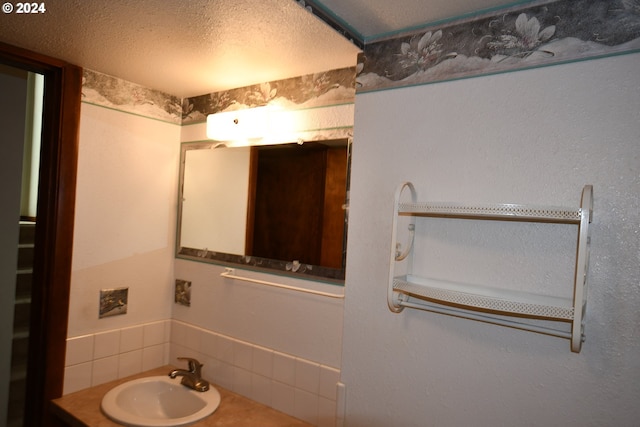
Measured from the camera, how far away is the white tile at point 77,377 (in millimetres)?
1604

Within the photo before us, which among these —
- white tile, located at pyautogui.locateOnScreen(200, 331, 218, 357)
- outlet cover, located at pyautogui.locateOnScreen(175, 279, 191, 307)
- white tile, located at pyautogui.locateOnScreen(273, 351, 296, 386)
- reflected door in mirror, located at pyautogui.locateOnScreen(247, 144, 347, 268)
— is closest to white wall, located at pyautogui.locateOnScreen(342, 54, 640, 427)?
reflected door in mirror, located at pyautogui.locateOnScreen(247, 144, 347, 268)

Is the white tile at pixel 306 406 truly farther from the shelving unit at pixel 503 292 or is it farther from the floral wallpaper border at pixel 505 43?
the floral wallpaper border at pixel 505 43

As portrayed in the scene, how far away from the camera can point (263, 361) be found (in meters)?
1.62

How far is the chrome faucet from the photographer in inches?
66.2

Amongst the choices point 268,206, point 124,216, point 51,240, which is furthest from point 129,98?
point 268,206

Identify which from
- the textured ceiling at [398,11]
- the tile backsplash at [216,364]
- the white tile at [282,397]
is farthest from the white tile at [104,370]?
the textured ceiling at [398,11]

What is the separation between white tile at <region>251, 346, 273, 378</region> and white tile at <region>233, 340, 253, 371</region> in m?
0.02

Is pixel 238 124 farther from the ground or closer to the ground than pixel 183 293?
farther from the ground

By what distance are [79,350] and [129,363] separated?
251 mm

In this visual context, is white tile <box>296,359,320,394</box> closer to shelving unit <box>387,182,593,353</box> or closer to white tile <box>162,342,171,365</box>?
shelving unit <box>387,182,593,353</box>

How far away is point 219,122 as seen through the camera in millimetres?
1713

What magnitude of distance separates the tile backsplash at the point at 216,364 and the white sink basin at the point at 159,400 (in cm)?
11

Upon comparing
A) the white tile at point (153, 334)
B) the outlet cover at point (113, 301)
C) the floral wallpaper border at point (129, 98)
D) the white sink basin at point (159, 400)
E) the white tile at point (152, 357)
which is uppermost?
the floral wallpaper border at point (129, 98)

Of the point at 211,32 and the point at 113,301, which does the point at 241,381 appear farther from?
the point at 211,32
